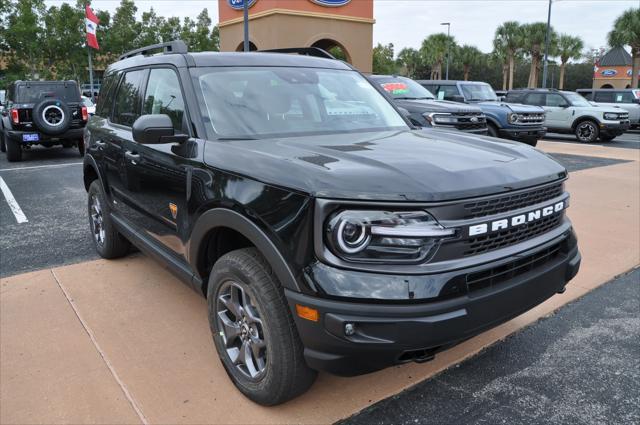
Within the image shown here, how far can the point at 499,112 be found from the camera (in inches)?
507

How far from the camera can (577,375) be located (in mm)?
3021

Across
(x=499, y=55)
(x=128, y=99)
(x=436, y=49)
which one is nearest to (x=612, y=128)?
(x=128, y=99)

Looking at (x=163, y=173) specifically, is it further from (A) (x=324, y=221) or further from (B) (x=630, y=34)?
(B) (x=630, y=34)

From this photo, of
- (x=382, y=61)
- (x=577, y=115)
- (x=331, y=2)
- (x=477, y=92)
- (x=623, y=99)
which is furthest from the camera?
(x=382, y=61)

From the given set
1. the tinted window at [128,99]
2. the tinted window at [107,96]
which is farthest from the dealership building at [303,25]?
the tinted window at [128,99]

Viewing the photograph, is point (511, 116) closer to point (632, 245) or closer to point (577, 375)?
point (632, 245)

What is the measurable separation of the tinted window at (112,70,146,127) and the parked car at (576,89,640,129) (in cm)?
2067

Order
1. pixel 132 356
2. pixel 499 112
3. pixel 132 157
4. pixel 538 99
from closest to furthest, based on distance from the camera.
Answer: pixel 132 356
pixel 132 157
pixel 499 112
pixel 538 99

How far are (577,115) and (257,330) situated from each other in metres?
17.4

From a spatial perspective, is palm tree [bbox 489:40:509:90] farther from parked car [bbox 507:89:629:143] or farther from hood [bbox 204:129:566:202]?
hood [bbox 204:129:566:202]

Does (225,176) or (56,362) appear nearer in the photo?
(225,176)

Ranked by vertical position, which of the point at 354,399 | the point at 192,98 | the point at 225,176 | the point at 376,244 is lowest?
the point at 354,399

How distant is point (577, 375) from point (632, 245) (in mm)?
3040

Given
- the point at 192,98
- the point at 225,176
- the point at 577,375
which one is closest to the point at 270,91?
the point at 192,98
